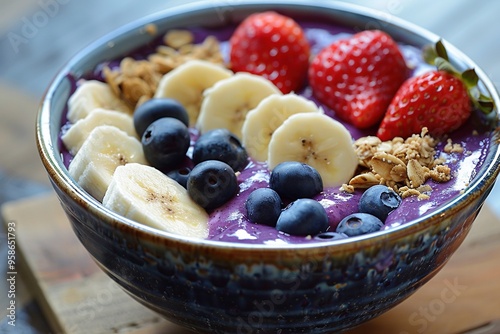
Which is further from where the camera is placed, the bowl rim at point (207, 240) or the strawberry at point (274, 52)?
the strawberry at point (274, 52)

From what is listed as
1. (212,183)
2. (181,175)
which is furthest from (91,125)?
(212,183)

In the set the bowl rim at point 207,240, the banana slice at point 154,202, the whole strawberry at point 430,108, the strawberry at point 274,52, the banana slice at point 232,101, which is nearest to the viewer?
the bowl rim at point 207,240

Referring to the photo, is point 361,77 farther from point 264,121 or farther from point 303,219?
point 303,219

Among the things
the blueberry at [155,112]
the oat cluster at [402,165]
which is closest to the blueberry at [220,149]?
the blueberry at [155,112]

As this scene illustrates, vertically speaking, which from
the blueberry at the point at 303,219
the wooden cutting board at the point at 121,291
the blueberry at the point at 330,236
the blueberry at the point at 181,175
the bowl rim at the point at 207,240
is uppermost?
the bowl rim at the point at 207,240

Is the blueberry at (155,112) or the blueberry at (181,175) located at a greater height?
the blueberry at (155,112)

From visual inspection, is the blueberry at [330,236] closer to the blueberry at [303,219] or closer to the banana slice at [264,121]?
the blueberry at [303,219]

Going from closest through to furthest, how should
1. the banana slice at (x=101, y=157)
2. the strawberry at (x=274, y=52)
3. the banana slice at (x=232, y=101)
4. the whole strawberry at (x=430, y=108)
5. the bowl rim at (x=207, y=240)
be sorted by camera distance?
the bowl rim at (x=207, y=240), the banana slice at (x=101, y=157), the whole strawberry at (x=430, y=108), the banana slice at (x=232, y=101), the strawberry at (x=274, y=52)
